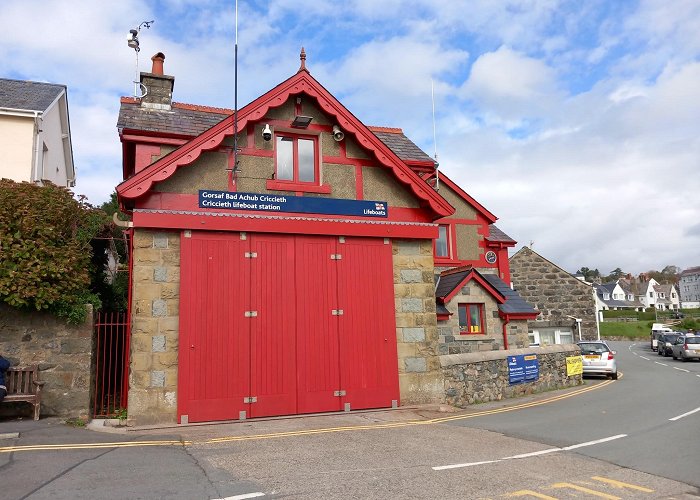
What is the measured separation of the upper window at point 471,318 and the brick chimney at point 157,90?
10512 mm

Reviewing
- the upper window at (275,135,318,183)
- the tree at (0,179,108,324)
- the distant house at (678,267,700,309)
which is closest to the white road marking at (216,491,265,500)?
the tree at (0,179,108,324)

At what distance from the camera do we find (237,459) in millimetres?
7414

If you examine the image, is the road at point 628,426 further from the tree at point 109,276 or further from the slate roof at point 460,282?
the tree at point 109,276

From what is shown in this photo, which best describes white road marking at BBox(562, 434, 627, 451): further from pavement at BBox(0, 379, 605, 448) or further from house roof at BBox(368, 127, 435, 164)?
house roof at BBox(368, 127, 435, 164)

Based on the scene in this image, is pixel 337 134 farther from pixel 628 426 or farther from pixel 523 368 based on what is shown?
pixel 628 426

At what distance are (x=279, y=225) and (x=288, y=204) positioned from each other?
537 millimetres

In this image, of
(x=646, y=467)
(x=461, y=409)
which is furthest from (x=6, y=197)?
(x=646, y=467)

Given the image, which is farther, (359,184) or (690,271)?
(690,271)

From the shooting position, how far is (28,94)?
734 inches

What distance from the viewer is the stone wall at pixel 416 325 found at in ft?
40.2

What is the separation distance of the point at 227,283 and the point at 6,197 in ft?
14.2

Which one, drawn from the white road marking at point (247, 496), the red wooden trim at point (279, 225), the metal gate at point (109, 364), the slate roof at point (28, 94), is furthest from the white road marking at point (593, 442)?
the slate roof at point (28, 94)

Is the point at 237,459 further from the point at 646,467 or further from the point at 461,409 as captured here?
the point at 461,409

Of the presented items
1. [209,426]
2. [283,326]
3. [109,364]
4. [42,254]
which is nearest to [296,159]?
[283,326]
